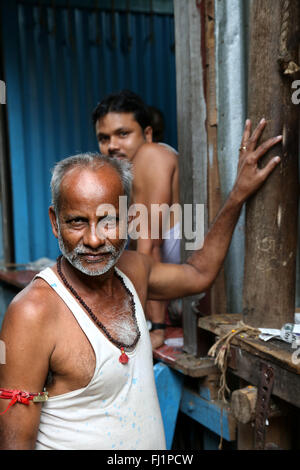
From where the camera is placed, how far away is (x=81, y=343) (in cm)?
162

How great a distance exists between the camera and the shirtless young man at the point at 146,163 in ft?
9.96

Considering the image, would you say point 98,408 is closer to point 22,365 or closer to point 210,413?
point 22,365

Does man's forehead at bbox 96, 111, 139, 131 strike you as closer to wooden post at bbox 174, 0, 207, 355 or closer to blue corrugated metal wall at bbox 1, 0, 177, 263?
wooden post at bbox 174, 0, 207, 355

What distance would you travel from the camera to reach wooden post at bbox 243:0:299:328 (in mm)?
1824

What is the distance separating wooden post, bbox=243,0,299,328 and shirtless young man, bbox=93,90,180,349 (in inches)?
42.7

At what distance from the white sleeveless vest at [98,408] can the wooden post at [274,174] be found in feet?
2.06

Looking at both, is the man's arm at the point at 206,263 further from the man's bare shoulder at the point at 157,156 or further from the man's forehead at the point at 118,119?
the man's forehead at the point at 118,119

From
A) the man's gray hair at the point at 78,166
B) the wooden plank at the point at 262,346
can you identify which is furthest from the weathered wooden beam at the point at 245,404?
the man's gray hair at the point at 78,166

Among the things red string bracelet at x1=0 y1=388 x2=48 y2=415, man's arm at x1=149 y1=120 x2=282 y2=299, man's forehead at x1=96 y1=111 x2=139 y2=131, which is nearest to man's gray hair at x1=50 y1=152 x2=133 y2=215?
man's arm at x1=149 y1=120 x2=282 y2=299

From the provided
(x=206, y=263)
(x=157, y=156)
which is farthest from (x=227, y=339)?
(x=157, y=156)

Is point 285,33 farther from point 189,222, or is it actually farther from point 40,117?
point 40,117

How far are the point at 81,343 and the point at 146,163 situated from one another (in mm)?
1692

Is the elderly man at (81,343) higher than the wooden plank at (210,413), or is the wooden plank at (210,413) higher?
the elderly man at (81,343)
